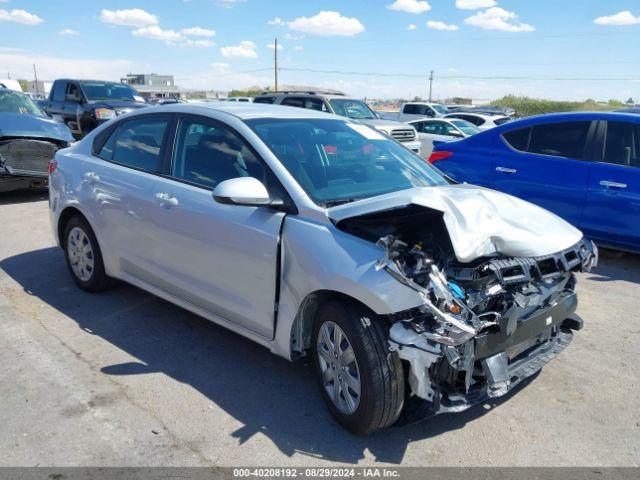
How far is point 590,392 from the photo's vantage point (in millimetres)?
3523

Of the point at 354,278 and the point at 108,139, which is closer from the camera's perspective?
the point at 354,278

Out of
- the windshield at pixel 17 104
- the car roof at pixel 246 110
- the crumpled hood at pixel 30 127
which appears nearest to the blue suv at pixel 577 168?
the car roof at pixel 246 110

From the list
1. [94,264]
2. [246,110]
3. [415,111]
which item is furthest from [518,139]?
[415,111]

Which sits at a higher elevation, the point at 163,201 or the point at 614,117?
the point at 614,117

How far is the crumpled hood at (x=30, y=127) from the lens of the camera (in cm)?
901

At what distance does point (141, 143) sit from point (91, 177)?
61cm

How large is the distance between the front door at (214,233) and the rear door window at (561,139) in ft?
13.7

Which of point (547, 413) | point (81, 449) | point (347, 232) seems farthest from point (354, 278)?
point (81, 449)

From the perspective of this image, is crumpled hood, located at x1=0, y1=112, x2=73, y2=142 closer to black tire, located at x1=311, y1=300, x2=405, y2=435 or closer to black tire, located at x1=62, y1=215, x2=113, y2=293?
black tire, located at x1=62, y1=215, x2=113, y2=293

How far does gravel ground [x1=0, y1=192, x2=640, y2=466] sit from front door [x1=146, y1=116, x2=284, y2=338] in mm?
447

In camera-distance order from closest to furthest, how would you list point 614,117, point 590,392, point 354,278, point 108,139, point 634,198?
point 354,278 < point 590,392 < point 108,139 < point 634,198 < point 614,117

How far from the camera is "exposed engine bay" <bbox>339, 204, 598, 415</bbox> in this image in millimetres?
2676

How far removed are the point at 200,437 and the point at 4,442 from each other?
104cm

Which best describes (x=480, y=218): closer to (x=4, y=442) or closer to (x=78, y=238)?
Answer: (x=4, y=442)
